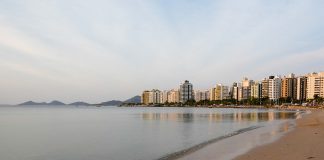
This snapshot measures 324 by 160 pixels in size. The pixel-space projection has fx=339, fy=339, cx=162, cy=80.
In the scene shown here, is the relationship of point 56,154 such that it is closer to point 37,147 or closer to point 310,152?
point 37,147

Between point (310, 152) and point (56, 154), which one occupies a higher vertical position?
point (310, 152)

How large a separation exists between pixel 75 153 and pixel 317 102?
518ft

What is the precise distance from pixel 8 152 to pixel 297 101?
18977 centimetres

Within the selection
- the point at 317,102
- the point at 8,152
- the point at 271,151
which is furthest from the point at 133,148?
the point at 317,102

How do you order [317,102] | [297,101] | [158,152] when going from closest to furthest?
1. [158,152]
2. [317,102]
3. [297,101]

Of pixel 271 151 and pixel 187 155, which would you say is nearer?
pixel 271 151

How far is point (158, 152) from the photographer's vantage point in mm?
19203

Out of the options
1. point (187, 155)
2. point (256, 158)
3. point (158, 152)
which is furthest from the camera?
point (158, 152)

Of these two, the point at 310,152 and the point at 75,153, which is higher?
the point at 310,152

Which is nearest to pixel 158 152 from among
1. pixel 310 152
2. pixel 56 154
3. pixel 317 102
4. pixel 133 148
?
pixel 133 148

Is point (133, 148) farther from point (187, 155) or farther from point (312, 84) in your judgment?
point (312, 84)

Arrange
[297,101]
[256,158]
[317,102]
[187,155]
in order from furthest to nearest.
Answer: [297,101] → [317,102] → [187,155] → [256,158]

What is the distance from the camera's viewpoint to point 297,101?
190 meters

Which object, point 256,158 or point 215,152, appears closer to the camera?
point 256,158
